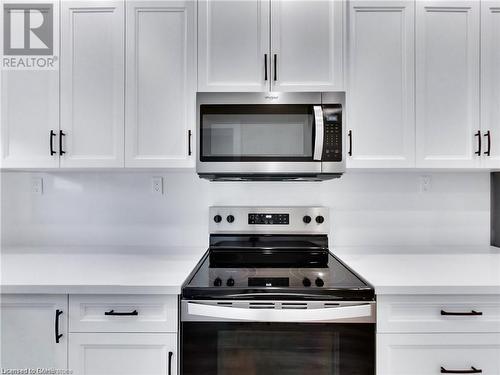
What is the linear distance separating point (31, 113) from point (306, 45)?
1416mm

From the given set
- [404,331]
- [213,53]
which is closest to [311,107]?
[213,53]

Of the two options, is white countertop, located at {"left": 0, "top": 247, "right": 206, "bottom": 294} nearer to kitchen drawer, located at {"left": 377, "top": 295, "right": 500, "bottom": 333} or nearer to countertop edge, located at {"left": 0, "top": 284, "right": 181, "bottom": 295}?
countertop edge, located at {"left": 0, "top": 284, "right": 181, "bottom": 295}

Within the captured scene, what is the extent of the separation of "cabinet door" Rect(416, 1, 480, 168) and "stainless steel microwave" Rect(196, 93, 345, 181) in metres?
0.46

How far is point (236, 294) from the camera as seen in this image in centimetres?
123

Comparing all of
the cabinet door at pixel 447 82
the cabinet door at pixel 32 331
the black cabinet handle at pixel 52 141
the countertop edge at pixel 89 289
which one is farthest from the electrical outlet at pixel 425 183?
the black cabinet handle at pixel 52 141

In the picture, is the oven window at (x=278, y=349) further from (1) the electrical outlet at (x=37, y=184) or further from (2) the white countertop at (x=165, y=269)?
(1) the electrical outlet at (x=37, y=184)

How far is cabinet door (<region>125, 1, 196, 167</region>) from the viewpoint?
1642 millimetres

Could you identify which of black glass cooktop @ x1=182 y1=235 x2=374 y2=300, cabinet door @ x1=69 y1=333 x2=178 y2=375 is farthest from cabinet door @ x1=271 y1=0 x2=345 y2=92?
cabinet door @ x1=69 y1=333 x2=178 y2=375

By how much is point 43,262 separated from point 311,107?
1490 millimetres

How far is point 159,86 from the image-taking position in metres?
1.64

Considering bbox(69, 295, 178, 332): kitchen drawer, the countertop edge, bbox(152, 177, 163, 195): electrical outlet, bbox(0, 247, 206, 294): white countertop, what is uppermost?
bbox(152, 177, 163, 195): electrical outlet

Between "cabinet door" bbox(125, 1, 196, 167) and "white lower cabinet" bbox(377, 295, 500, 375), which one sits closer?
"white lower cabinet" bbox(377, 295, 500, 375)

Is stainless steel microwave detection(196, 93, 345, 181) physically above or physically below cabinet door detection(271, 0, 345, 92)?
below

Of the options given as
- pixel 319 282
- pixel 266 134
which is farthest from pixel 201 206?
pixel 319 282
